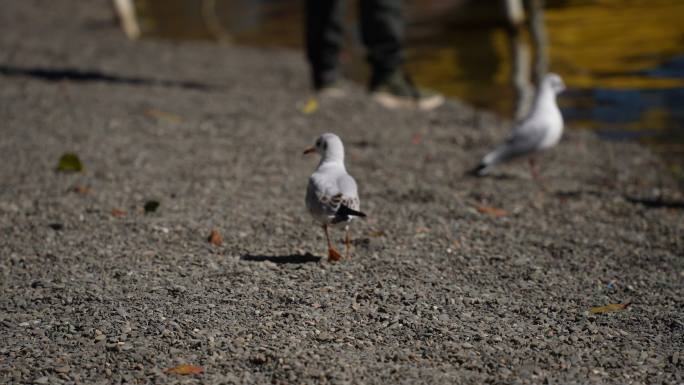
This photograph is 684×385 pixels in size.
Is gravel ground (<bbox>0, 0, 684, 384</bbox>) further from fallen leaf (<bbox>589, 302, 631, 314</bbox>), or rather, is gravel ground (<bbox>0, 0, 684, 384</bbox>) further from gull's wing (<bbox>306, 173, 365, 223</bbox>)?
gull's wing (<bbox>306, 173, 365, 223</bbox>)

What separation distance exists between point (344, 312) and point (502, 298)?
0.80m

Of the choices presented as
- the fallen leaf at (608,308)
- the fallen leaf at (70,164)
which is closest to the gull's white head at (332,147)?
the fallen leaf at (608,308)

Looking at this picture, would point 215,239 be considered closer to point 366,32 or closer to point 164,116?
point 164,116

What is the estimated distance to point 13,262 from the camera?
4.80 metres

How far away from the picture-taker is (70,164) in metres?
6.49

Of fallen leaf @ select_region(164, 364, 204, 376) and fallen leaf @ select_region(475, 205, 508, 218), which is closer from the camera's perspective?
fallen leaf @ select_region(164, 364, 204, 376)

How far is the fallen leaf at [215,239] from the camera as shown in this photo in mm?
5109

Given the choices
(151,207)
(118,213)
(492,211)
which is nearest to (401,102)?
(492,211)

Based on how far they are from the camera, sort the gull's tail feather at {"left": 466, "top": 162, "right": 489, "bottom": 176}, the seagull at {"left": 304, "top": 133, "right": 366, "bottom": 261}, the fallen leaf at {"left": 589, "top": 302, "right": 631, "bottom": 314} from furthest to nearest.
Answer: the gull's tail feather at {"left": 466, "top": 162, "right": 489, "bottom": 176}, the seagull at {"left": 304, "top": 133, "right": 366, "bottom": 261}, the fallen leaf at {"left": 589, "top": 302, "right": 631, "bottom": 314}

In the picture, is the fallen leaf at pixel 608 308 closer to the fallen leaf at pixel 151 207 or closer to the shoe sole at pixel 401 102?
the fallen leaf at pixel 151 207

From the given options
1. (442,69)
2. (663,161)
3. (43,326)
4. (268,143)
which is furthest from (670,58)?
(43,326)

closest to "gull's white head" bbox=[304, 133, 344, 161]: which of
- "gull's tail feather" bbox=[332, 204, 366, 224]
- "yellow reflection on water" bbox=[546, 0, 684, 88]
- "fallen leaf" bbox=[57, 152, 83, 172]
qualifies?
"gull's tail feather" bbox=[332, 204, 366, 224]

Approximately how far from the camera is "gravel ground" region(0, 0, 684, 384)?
374 cm

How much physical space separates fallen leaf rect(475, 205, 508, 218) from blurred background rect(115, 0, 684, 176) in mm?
2361
